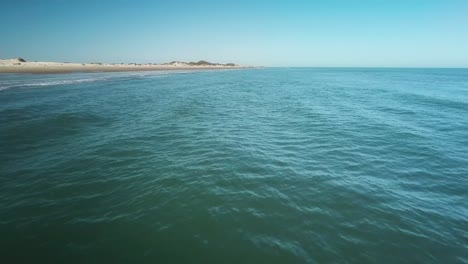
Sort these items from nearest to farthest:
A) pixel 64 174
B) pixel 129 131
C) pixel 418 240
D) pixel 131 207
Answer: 1. pixel 418 240
2. pixel 131 207
3. pixel 64 174
4. pixel 129 131

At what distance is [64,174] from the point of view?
11.8 meters

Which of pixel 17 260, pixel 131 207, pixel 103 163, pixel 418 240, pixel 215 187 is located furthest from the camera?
pixel 103 163

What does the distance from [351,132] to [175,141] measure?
12996 millimetres

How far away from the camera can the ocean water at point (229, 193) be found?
24.6ft

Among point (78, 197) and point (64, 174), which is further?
point (64, 174)

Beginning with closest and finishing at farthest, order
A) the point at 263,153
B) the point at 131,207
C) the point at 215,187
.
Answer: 1. the point at 131,207
2. the point at 215,187
3. the point at 263,153

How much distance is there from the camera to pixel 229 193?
1057 cm

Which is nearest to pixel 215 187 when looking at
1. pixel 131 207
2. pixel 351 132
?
pixel 131 207

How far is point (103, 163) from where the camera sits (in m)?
13.2

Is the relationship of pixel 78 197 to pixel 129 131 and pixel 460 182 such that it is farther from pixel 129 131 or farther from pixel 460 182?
pixel 460 182

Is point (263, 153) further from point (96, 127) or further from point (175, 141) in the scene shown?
point (96, 127)

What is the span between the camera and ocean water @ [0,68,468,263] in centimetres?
750

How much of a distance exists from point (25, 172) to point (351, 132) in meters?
20.1

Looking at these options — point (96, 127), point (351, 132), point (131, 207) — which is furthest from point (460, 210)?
point (96, 127)
